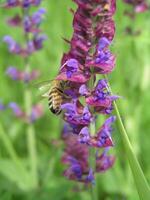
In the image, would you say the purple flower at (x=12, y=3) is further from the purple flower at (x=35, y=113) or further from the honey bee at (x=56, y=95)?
Answer: the honey bee at (x=56, y=95)

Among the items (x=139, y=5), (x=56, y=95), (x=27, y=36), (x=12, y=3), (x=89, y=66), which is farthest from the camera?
(x=139, y=5)

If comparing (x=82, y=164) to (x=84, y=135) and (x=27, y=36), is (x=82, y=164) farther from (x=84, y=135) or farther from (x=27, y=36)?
(x=27, y=36)

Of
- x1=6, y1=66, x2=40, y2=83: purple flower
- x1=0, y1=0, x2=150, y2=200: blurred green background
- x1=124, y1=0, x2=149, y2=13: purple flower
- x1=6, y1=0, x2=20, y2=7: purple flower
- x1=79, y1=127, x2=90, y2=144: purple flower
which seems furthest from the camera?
x1=124, y1=0, x2=149, y2=13: purple flower

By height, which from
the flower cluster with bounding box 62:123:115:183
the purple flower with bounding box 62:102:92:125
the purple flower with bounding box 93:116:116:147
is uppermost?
the purple flower with bounding box 62:102:92:125

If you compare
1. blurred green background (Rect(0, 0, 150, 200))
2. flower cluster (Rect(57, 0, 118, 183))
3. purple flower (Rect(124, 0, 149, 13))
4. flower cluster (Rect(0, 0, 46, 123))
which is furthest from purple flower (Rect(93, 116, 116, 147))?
purple flower (Rect(124, 0, 149, 13))

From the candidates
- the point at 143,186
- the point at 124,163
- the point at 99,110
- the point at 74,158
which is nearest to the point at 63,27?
the point at 124,163

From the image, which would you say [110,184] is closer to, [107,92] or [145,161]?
[145,161]

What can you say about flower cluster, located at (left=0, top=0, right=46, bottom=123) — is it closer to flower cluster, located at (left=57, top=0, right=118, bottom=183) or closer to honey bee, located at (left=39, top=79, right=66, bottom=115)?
honey bee, located at (left=39, top=79, right=66, bottom=115)

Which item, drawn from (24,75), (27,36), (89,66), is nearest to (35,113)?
(24,75)
